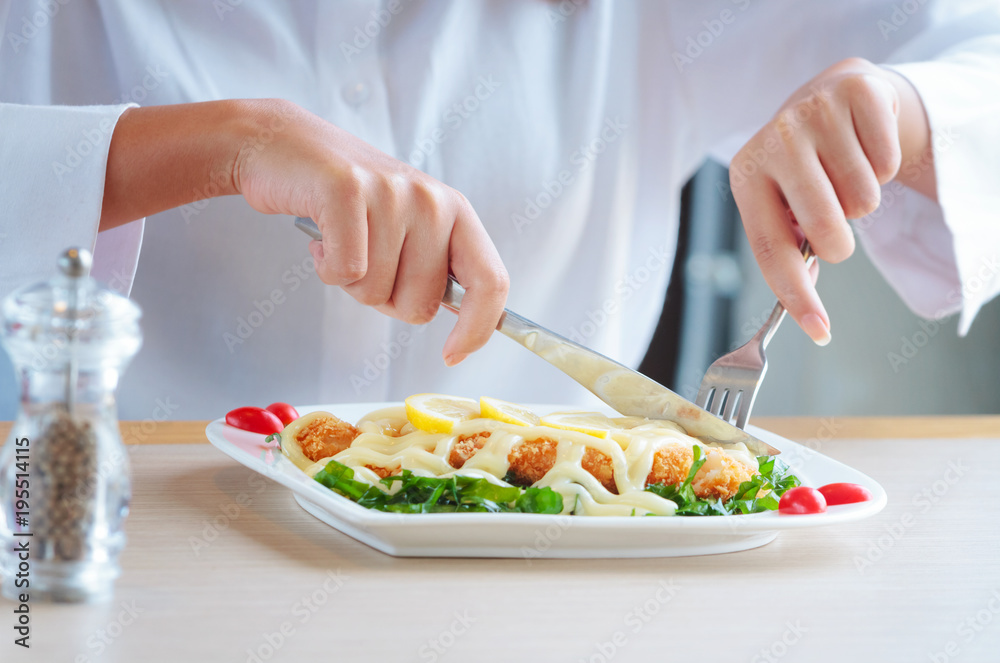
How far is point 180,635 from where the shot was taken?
621mm

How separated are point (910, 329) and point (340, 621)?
3.55m

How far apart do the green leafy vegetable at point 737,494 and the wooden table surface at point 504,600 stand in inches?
1.9

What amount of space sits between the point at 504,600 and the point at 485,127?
1244 millimetres

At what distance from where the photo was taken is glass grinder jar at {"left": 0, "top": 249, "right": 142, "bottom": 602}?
555mm

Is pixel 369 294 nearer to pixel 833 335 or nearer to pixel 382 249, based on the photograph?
pixel 382 249

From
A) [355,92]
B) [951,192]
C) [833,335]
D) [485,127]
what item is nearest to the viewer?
[951,192]

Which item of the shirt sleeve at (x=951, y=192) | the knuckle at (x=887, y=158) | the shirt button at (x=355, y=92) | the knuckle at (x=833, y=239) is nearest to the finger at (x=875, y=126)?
the knuckle at (x=887, y=158)

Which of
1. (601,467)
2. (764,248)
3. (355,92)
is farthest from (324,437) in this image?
(355,92)

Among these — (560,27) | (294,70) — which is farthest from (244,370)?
(560,27)

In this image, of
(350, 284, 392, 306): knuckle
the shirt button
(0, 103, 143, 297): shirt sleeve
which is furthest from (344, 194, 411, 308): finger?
the shirt button

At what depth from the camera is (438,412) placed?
1.09 metres

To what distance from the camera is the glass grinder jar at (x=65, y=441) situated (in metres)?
0.56

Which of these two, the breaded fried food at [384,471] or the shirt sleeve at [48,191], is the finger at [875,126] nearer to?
the breaded fried food at [384,471]

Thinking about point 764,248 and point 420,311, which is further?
point 764,248
